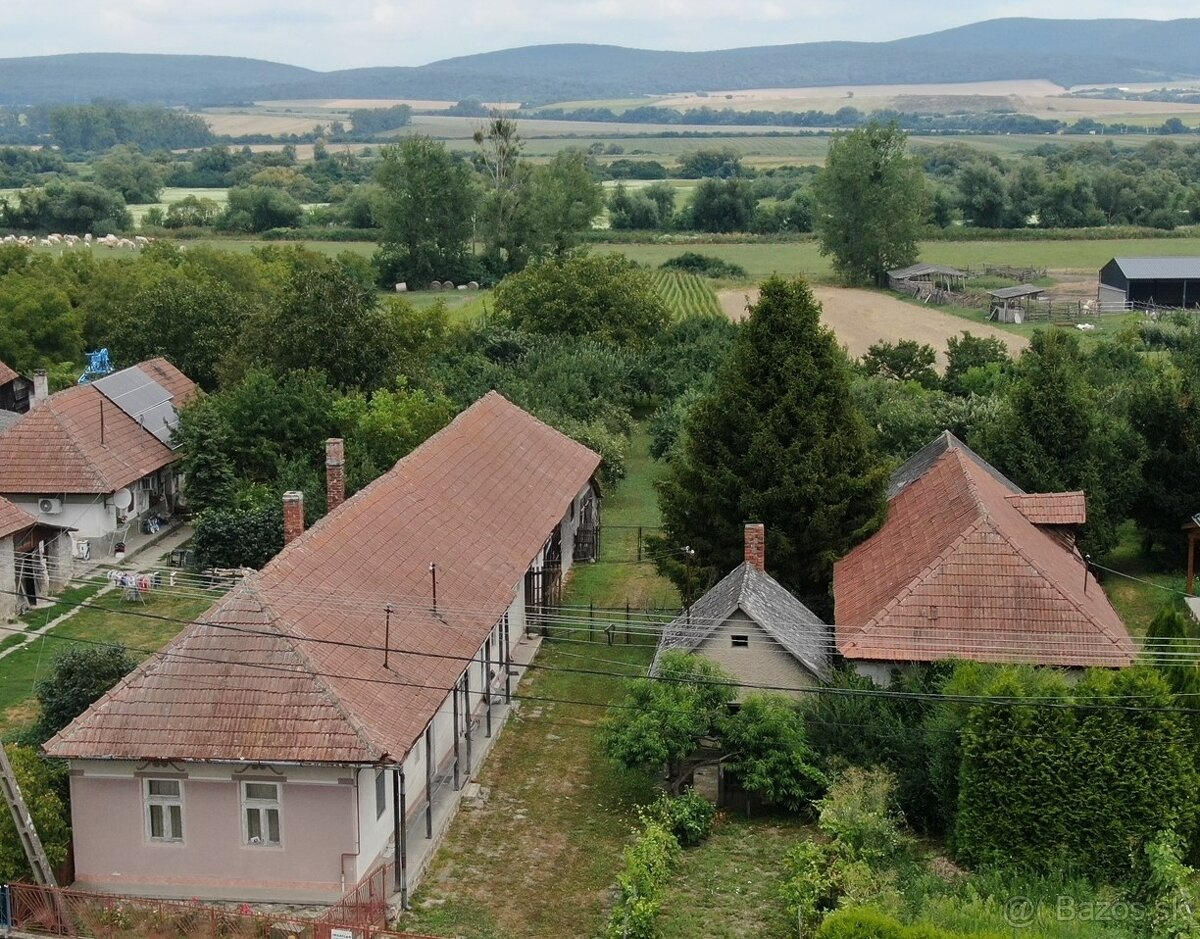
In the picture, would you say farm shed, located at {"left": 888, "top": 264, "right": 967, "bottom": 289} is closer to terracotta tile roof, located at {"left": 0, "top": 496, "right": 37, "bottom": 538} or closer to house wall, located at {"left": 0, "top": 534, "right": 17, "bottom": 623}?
terracotta tile roof, located at {"left": 0, "top": 496, "right": 37, "bottom": 538}

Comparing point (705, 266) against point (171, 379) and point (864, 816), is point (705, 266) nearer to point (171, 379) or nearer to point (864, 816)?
point (171, 379)

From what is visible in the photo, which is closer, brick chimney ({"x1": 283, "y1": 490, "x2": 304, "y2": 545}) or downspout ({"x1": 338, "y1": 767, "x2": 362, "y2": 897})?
downspout ({"x1": 338, "y1": 767, "x2": 362, "y2": 897})

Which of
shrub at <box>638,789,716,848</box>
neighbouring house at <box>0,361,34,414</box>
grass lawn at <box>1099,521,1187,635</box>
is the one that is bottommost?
neighbouring house at <box>0,361,34,414</box>

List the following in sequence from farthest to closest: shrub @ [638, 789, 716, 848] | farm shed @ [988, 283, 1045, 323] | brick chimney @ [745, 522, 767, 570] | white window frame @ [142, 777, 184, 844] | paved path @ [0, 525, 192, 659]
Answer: farm shed @ [988, 283, 1045, 323], paved path @ [0, 525, 192, 659], brick chimney @ [745, 522, 767, 570], shrub @ [638, 789, 716, 848], white window frame @ [142, 777, 184, 844]

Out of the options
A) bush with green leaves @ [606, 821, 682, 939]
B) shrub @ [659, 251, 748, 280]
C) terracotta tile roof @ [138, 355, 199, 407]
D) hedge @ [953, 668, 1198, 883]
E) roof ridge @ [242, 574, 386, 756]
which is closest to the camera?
bush with green leaves @ [606, 821, 682, 939]

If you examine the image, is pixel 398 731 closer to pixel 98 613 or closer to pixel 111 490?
pixel 98 613

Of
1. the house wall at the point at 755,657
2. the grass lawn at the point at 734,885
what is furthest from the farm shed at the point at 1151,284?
the grass lawn at the point at 734,885

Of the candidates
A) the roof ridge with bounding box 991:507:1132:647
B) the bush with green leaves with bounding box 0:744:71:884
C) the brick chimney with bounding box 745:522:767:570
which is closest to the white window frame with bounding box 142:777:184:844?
the bush with green leaves with bounding box 0:744:71:884
